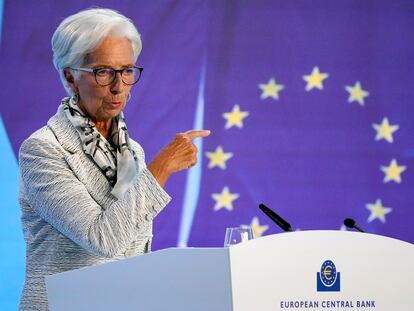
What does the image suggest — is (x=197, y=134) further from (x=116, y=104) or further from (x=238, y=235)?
(x=238, y=235)

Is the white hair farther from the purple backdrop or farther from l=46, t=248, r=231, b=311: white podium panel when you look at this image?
the purple backdrop

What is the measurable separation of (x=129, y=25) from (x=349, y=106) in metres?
1.84

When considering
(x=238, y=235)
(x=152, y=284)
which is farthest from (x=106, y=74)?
(x=152, y=284)

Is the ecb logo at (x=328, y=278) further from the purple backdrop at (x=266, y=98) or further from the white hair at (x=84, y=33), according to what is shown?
the purple backdrop at (x=266, y=98)

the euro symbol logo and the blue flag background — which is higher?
the blue flag background

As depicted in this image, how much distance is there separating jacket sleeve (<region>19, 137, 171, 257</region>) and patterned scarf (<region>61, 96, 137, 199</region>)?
0.34 feet

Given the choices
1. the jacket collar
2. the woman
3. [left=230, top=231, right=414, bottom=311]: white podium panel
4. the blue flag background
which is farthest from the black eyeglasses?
the blue flag background

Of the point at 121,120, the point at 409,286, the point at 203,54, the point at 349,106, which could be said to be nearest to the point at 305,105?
the point at 349,106

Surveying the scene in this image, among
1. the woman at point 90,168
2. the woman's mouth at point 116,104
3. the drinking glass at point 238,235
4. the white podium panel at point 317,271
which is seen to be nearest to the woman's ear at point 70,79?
the woman at point 90,168

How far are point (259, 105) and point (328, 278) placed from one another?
2.25 metres

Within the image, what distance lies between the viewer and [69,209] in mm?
1854

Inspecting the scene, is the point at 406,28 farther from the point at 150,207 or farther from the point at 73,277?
the point at 73,277

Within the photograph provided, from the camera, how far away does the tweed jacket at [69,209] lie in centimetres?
182

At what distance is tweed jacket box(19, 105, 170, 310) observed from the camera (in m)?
1.82
